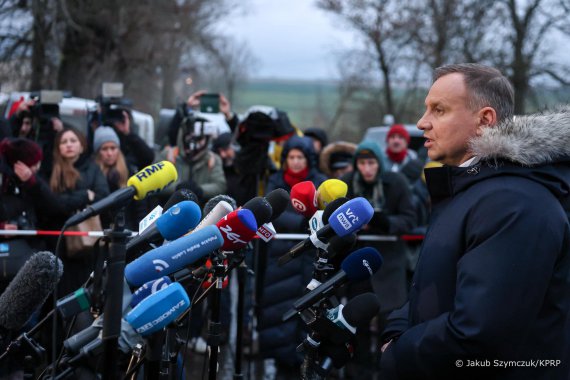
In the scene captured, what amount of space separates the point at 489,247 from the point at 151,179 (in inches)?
49.3

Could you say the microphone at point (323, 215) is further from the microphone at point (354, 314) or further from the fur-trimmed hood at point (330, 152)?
the fur-trimmed hood at point (330, 152)

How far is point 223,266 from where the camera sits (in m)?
3.26

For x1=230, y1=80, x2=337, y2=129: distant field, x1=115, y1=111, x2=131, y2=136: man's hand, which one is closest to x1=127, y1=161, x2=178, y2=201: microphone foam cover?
x1=115, y1=111, x2=131, y2=136: man's hand

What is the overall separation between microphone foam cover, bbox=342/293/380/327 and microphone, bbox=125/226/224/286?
0.89 meters

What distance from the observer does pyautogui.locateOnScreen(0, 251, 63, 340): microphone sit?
3588 millimetres

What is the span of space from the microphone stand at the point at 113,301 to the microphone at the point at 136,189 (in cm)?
12

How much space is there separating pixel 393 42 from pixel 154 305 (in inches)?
908

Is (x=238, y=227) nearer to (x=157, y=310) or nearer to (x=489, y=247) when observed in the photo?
(x=157, y=310)

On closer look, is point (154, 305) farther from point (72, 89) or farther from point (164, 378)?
point (72, 89)

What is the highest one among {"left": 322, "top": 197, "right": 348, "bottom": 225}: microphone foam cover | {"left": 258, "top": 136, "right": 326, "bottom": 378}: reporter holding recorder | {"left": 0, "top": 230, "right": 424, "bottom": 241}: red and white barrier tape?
{"left": 322, "top": 197, "right": 348, "bottom": 225}: microphone foam cover

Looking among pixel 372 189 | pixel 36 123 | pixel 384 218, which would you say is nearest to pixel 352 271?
pixel 384 218

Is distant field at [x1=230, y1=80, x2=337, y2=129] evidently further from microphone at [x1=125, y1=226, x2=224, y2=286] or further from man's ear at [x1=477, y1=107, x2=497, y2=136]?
microphone at [x1=125, y1=226, x2=224, y2=286]

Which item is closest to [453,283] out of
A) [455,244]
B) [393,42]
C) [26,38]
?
[455,244]

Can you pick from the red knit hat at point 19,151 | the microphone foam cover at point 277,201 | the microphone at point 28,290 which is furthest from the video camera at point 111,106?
the microphone foam cover at point 277,201
